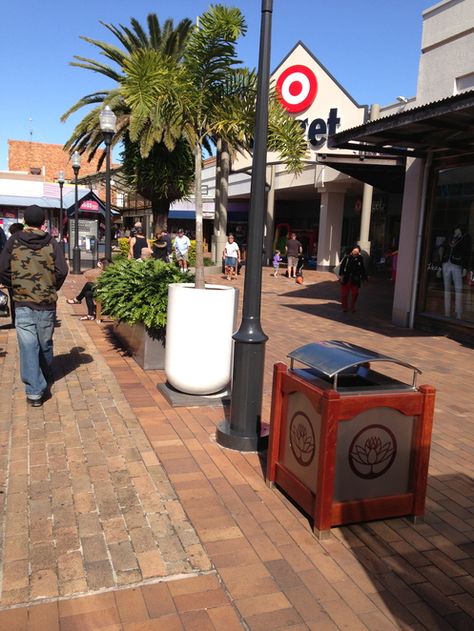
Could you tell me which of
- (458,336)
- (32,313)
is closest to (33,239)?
(32,313)

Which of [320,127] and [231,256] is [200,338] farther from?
[320,127]

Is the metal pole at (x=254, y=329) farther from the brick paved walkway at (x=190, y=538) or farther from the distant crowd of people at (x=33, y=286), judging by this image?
the distant crowd of people at (x=33, y=286)

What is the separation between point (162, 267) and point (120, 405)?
2.50 meters

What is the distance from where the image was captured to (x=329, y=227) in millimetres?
23297

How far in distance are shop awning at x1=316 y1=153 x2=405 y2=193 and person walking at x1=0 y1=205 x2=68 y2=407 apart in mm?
6833

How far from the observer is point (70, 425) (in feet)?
16.1

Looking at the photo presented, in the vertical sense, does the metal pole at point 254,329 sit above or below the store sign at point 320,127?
below

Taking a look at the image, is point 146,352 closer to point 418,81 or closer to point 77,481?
point 77,481

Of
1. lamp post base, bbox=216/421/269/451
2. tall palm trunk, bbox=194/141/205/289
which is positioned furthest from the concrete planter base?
lamp post base, bbox=216/421/269/451

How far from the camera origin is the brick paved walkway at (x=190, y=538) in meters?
2.64

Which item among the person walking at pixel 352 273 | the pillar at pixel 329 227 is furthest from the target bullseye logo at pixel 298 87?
the person walking at pixel 352 273

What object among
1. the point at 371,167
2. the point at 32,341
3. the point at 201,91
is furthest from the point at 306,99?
the point at 32,341

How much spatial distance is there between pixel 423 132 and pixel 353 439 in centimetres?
733

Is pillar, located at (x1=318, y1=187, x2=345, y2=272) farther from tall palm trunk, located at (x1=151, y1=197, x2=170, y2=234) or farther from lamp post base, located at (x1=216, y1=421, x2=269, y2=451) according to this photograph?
lamp post base, located at (x1=216, y1=421, x2=269, y2=451)
